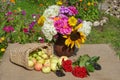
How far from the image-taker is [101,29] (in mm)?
6891

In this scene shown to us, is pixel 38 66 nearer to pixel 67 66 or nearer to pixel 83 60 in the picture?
pixel 67 66

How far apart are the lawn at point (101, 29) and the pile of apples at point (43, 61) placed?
85.2 inches

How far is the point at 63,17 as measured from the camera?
3.86 m

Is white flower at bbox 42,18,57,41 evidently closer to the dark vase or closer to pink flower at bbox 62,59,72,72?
the dark vase

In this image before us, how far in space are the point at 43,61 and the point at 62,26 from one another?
442mm

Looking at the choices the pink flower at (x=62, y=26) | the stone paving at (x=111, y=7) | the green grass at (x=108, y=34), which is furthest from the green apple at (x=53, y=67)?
the stone paving at (x=111, y=7)

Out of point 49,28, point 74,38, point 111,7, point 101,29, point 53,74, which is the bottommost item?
point 53,74

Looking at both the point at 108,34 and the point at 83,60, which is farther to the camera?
the point at 108,34

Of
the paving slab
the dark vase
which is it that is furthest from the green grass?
the dark vase

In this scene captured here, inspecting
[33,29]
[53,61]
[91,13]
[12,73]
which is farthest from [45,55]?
[91,13]

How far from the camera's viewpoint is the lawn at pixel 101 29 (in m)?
6.29

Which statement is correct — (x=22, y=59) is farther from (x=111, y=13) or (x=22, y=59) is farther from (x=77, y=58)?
(x=111, y=13)

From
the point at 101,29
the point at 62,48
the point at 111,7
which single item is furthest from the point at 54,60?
the point at 111,7

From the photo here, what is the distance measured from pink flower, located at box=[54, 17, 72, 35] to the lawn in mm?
2227
